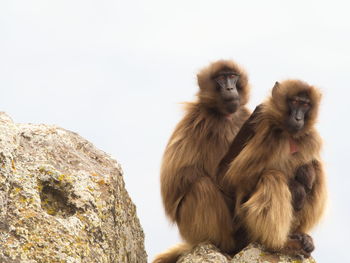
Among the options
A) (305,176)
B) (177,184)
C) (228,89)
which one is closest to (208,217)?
(177,184)

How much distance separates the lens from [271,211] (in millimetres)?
7285

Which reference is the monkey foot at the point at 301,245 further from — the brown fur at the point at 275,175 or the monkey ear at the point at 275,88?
the monkey ear at the point at 275,88

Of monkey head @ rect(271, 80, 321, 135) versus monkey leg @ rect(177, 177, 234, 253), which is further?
monkey leg @ rect(177, 177, 234, 253)

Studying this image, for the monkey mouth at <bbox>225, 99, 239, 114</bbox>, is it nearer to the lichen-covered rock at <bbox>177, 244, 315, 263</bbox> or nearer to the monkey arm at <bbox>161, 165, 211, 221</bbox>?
the monkey arm at <bbox>161, 165, 211, 221</bbox>

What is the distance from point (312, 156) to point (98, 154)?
2.84 meters

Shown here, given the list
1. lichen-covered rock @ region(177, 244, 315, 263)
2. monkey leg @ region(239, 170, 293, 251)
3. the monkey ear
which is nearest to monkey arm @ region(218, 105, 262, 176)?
the monkey ear

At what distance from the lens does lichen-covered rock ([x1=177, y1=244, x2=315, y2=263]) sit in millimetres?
7039

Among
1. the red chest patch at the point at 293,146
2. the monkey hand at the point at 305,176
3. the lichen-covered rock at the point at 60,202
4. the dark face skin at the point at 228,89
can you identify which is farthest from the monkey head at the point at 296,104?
the lichen-covered rock at the point at 60,202

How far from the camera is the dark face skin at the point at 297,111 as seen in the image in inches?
295

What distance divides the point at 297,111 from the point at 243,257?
2.01m

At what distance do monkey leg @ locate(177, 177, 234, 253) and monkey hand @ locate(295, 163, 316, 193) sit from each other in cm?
105

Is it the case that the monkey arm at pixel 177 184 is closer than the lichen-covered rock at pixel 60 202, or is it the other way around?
the lichen-covered rock at pixel 60 202

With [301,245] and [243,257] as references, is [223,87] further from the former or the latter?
[243,257]

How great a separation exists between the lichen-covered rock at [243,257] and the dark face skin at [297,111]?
1583 millimetres
